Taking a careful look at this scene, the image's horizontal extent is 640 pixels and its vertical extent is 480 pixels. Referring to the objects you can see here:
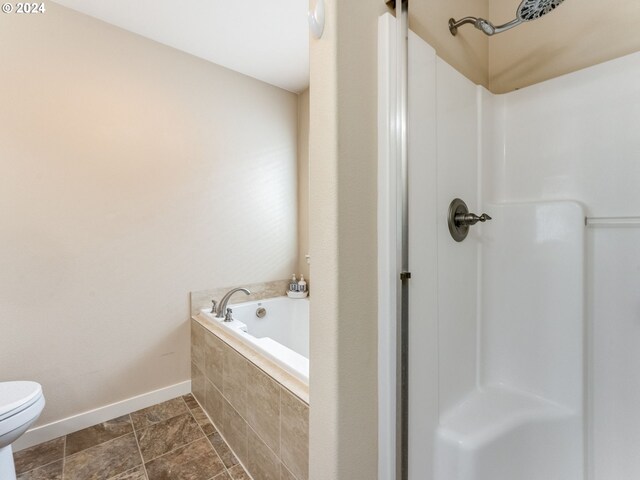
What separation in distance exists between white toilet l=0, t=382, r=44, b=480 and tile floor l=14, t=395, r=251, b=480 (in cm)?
28

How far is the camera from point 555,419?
3.44ft

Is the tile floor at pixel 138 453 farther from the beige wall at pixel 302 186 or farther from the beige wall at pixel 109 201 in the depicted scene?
the beige wall at pixel 302 186

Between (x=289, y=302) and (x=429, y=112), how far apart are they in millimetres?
1958

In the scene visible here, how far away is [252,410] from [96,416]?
116 cm

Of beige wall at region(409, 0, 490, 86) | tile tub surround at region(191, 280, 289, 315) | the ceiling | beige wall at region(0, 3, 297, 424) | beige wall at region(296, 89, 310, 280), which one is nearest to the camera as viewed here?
beige wall at region(409, 0, 490, 86)

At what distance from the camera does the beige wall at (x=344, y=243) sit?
0.75 meters

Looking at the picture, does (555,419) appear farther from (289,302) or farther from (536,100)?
(289,302)

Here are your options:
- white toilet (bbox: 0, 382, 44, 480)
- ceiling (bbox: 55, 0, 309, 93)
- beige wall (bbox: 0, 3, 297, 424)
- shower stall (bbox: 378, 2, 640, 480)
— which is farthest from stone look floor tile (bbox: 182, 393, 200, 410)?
ceiling (bbox: 55, 0, 309, 93)

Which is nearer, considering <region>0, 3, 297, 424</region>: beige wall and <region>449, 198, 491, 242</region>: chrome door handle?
<region>449, 198, 491, 242</region>: chrome door handle

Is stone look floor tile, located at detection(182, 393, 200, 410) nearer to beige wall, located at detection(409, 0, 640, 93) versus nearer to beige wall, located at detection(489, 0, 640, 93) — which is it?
beige wall, located at detection(409, 0, 640, 93)

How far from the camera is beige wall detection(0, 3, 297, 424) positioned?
1544 millimetres

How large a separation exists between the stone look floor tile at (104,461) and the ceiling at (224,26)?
2.45m

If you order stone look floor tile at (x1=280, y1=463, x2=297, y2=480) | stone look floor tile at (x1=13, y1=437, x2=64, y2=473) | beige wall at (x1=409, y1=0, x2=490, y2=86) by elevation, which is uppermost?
beige wall at (x1=409, y1=0, x2=490, y2=86)

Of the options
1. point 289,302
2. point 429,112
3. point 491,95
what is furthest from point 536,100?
point 289,302
